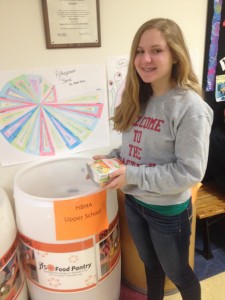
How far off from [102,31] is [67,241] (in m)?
0.92

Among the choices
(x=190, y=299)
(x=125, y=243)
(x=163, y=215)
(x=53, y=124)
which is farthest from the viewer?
(x=125, y=243)

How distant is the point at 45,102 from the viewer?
1.28m

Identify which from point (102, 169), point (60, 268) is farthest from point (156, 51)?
point (60, 268)

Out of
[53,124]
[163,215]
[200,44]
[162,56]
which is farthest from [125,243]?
[200,44]

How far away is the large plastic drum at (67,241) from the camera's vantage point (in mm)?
1088

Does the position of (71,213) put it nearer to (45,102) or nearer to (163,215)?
(163,215)

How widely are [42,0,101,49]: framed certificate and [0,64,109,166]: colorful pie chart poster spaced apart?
0.11 metres

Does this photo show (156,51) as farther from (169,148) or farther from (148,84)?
(169,148)

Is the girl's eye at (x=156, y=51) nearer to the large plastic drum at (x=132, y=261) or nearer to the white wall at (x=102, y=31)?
A: the white wall at (x=102, y=31)

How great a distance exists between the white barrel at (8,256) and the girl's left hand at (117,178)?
0.47m

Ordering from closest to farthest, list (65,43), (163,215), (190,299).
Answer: (163,215), (190,299), (65,43)

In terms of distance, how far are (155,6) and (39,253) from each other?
1.23 meters

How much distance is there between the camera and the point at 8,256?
3.79 ft

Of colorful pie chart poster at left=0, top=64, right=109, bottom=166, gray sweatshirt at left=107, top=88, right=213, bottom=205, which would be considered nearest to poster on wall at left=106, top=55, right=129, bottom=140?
colorful pie chart poster at left=0, top=64, right=109, bottom=166
